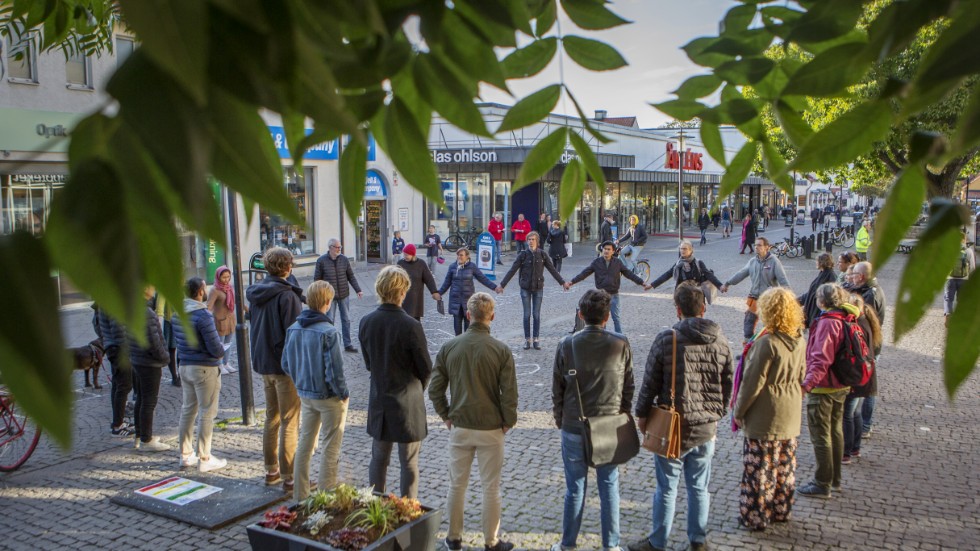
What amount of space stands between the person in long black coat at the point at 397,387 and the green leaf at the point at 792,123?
14.6ft

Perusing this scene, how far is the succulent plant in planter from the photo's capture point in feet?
16.5

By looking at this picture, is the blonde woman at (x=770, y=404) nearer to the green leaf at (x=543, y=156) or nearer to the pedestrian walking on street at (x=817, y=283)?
the pedestrian walking on street at (x=817, y=283)

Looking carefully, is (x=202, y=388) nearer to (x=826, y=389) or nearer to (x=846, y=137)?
(x=826, y=389)

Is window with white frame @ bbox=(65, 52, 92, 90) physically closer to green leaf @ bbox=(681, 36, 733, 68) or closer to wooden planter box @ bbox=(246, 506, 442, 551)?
wooden planter box @ bbox=(246, 506, 442, 551)

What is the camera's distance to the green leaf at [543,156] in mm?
2059

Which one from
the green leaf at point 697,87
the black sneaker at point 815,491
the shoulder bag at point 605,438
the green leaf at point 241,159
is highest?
the green leaf at point 697,87

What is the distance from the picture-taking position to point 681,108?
2.31 m

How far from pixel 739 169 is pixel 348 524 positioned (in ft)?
12.3

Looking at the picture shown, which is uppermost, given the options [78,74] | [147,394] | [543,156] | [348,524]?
[78,74]

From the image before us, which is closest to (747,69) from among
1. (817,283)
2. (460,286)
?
(817,283)

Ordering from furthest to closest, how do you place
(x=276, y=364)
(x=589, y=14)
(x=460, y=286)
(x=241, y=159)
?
(x=460, y=286) → (x=276, y=364) → (x=589, y=14) → (x=241, y=159)

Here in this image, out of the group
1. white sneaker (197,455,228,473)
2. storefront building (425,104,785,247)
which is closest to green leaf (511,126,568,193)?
white sneaker (197,455,228,473)

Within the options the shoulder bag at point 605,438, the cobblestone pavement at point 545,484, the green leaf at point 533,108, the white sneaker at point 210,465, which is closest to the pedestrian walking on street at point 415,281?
the cobblestone pavement at point 545,484

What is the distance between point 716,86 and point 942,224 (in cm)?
120
